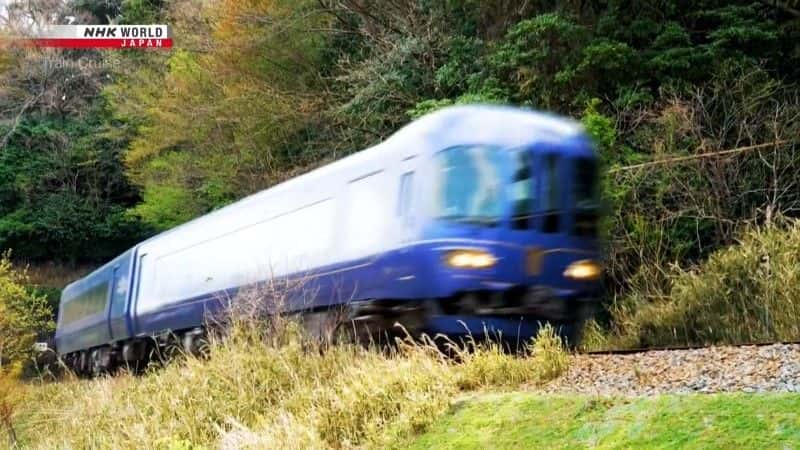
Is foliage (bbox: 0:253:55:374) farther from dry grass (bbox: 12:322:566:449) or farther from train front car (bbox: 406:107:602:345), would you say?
train front car (bbox: 406:107:602:345)

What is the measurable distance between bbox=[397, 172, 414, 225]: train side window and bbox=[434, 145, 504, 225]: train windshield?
0.94ft

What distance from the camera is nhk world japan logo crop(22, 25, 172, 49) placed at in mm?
28470

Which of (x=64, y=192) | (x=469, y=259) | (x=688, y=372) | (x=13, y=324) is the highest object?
(x=64, y=192)

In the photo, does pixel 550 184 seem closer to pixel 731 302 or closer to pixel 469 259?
pixel 469 259

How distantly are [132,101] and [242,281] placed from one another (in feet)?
61.7

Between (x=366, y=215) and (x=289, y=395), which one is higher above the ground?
(x=366, y=215)

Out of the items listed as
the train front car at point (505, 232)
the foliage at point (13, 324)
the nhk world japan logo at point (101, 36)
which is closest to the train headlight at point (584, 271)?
the train front car at point (505, 232)

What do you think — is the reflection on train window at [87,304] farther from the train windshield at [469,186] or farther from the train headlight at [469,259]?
Result: the train headlight at [469,259]

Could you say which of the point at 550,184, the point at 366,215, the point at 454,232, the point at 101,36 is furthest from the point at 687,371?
the point at 101,36

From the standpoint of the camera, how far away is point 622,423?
4.11 meters

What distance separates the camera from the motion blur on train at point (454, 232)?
23.7 feet

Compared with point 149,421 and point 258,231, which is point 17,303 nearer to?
point 258,231

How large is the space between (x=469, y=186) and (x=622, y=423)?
141 inches

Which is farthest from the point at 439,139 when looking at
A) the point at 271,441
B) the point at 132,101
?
the point at 132,101
